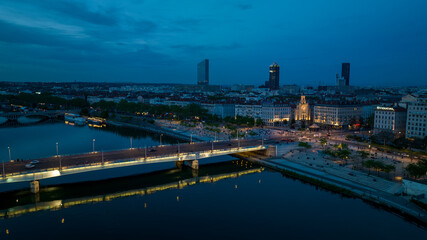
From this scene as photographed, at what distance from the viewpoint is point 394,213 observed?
23.8m

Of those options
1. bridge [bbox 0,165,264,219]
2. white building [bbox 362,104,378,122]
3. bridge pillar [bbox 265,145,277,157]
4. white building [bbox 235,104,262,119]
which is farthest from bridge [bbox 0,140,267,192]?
white building [bbox 362,104,378,122]

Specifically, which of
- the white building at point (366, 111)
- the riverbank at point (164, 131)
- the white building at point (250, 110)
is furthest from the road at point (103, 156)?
the white building at point (366, 111)

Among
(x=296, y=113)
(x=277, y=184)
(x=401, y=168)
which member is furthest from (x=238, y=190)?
(x=296, y=113)

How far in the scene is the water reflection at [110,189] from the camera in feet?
84.4

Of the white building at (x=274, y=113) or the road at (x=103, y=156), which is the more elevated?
the white building at (x=274, y=113)

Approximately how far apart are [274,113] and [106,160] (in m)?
50.7

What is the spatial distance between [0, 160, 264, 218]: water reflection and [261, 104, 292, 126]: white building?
126 feet

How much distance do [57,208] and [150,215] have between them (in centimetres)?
777

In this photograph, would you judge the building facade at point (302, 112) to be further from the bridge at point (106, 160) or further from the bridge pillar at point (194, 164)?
the bridge pillar at point (194, 164)

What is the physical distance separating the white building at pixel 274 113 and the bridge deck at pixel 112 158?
34.2m

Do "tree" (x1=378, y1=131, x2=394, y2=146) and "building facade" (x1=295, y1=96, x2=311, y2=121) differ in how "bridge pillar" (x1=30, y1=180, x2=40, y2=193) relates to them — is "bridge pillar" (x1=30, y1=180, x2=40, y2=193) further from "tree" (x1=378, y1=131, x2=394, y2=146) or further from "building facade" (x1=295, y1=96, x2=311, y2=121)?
"building facade" (x1=295, y1=96, x2=311, y2=121)

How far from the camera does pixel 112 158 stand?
1280 inches

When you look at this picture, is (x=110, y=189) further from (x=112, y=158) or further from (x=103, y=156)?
(x=103, y=156)

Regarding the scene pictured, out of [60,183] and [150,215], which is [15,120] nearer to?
[60,183]
